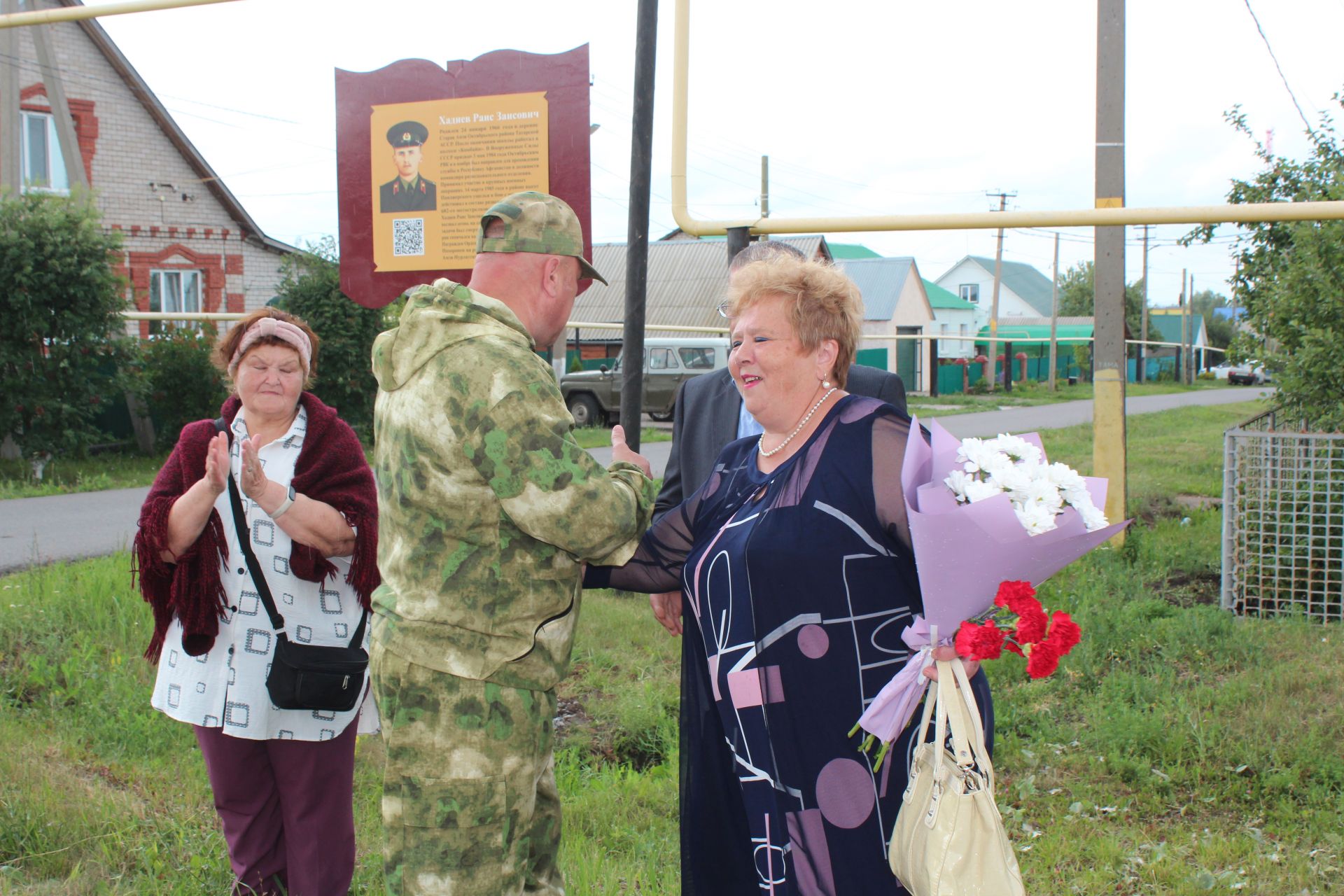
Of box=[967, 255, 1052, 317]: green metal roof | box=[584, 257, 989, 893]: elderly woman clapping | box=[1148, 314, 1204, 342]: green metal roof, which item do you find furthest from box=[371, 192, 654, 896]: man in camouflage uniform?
box=[967, 255, 1052, 317]: green metal roof

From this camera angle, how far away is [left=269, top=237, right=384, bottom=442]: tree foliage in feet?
49.0

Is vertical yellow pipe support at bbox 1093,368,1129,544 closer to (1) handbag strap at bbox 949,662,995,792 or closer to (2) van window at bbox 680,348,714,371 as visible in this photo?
(1) handbag strap at bbox 949,662,995,792

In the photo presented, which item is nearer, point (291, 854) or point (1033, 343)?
point (291, 854)

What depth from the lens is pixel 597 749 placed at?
4977 millimetres

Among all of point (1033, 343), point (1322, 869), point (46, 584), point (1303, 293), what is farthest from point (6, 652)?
point (1033, 343)

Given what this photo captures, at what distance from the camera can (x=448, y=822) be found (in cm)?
234

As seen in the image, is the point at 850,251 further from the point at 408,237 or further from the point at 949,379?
the point at 408,237

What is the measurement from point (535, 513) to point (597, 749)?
117 inches

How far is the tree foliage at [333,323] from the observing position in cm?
1494

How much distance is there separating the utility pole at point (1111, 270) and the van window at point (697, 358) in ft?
48.0

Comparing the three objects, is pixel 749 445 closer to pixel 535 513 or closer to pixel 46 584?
pixel 535 513

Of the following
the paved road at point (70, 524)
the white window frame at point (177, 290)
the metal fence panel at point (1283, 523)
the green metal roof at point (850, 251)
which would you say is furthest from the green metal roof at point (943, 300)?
the metal fence panel at point (1283, 523)

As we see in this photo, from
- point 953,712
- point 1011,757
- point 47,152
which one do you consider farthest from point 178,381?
point 953,712

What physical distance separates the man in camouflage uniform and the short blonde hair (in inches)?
21.7
